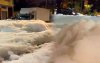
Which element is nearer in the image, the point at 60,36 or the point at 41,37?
the point at 60,36

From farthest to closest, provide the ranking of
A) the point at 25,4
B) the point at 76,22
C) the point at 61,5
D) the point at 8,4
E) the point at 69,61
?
the point at 8,4, the point at 25,4, the point at 61,5, the point at 76,22, the point at 69,61

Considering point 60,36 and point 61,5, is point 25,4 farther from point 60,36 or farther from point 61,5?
point 60,36

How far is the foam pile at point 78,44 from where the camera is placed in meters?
0.28

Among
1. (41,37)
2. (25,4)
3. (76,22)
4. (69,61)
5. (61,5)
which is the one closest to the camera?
(69,61)

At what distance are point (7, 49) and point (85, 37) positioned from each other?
0.68ft

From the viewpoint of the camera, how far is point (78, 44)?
0.32 meters

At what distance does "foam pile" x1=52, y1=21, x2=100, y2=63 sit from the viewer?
280 mm

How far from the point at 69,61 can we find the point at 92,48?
43 millimetres

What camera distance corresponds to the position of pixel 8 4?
4797 millimetres

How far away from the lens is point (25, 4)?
296 centimetres

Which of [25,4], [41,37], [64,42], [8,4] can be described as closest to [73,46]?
[64,42]

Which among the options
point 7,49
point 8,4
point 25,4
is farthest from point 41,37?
point 8,4

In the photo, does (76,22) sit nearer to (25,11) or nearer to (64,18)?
(64,18)

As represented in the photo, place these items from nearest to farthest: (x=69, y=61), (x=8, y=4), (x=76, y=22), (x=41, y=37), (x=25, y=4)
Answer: (x=69, y=61), (x=76, y=22), (x=41, y=37), (x=25, y=4), (x=8, y=4)
